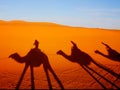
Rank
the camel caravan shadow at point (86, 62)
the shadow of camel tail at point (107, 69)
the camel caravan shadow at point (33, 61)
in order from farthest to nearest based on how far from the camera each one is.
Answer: the shadow of camel tail at point (107, 69)
the camel caravan shadow at point (86, 62)
the camel caravan shadow at point (33, 61)

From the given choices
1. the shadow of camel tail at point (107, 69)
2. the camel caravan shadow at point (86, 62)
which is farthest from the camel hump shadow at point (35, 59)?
the shadow of camel tail at point (107, 69)

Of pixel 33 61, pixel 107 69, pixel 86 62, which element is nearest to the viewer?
pixel 33 61

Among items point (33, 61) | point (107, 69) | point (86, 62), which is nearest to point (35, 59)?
point (33, 61)

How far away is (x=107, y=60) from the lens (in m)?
15.5

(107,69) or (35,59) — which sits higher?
(35,59)

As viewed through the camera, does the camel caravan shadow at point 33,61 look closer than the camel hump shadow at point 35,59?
Yes

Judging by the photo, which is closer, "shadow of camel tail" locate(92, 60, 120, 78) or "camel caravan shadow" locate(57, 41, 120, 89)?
"camel caravan shadow" locate(57, 41, 120, 89)

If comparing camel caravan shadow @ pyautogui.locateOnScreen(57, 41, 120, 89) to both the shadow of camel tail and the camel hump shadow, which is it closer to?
the shadow of camel tail

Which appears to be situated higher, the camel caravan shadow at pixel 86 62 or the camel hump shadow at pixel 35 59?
the camel hump shadow at pixel 35 59

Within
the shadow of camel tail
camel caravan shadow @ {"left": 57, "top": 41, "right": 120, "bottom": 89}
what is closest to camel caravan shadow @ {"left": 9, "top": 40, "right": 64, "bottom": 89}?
camel caravan shadow @ {"left": 57, "top": 41, "right": 120, "bottom": 89}

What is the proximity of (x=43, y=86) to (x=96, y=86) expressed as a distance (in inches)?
92.4

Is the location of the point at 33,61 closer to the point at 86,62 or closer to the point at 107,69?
the point at 86,62

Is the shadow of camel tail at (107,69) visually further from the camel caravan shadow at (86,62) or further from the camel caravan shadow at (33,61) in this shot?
the camel caravan shadow at (33,61)

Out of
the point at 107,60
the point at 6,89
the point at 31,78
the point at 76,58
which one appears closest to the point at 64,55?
the point at 76,58
